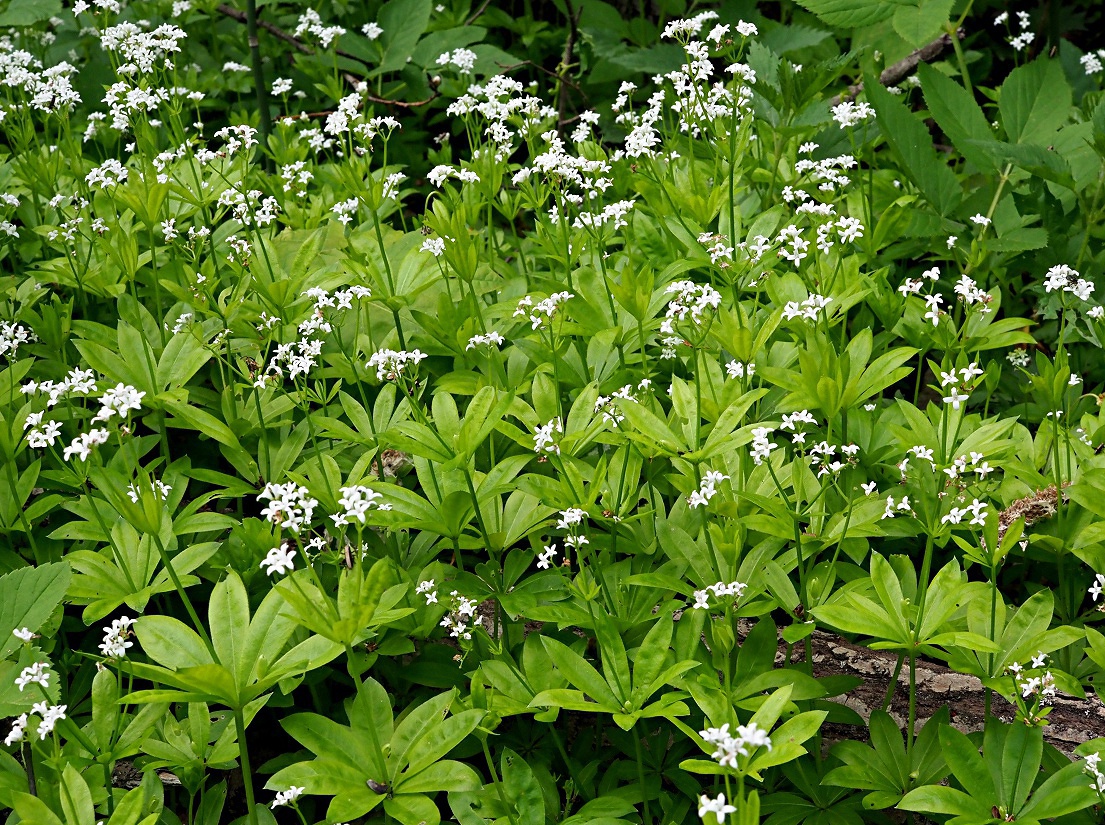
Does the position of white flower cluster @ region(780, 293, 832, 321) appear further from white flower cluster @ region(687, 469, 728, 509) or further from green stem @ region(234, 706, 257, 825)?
green stem @ region(234, 706, 257, 825)

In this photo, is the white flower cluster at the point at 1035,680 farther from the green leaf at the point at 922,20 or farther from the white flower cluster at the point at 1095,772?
the green leaf at the point at 922,20

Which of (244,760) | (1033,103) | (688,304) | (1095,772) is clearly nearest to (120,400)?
(244,760)

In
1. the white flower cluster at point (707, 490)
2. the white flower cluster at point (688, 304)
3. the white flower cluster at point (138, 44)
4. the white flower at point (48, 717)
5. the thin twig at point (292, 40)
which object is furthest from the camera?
the thin twig at point (292, 40)

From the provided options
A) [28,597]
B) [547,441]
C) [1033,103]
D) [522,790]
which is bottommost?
[522,790]

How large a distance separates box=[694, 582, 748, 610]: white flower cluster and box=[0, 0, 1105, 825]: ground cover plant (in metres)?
0.04

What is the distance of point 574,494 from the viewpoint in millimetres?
2264

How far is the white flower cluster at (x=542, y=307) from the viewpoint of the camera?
2.51 m

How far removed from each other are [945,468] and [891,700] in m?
0.56

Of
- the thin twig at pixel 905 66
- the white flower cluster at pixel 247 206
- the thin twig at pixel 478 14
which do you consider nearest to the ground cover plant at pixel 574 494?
the white flower cluster at pixel 247 206

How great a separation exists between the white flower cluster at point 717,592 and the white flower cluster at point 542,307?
32.1 inches

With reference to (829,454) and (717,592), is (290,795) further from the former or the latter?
(829,454)

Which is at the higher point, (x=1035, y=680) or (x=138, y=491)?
(x=138, y=491)

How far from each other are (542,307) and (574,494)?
1.73ft

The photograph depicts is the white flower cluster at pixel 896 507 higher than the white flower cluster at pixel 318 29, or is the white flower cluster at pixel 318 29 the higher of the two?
the white flower cluster at pixel 318 29
